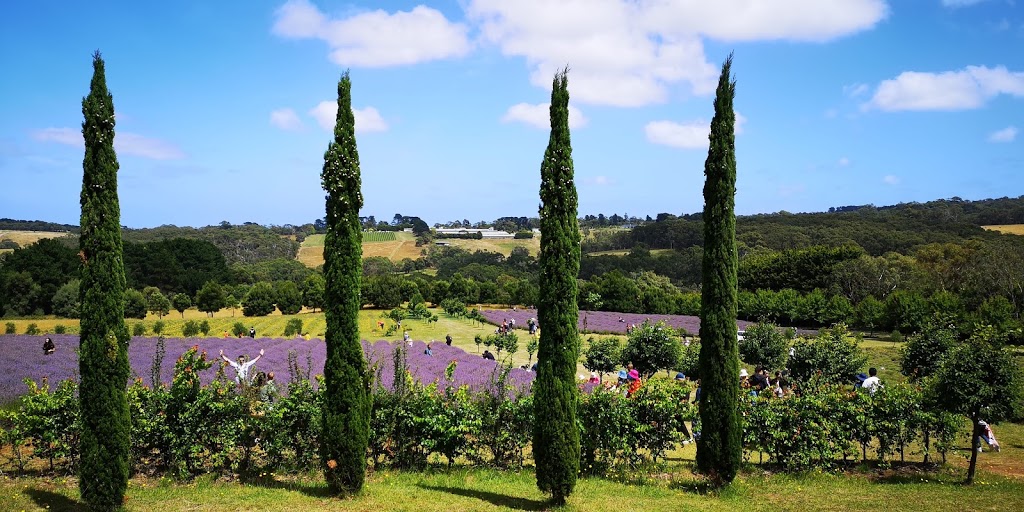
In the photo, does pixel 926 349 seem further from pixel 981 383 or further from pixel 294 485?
pixel 294 485

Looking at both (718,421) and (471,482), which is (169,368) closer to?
(471,482)

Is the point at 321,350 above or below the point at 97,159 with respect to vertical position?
below

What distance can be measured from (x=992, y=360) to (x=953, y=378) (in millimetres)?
823

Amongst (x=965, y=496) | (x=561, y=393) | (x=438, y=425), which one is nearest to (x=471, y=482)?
(x=438, y=425)

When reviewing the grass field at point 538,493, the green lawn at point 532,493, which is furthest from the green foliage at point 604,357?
the green lawn at point 532,493

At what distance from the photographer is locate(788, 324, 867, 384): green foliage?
72.0 ft

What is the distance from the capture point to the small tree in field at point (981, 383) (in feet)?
42.4

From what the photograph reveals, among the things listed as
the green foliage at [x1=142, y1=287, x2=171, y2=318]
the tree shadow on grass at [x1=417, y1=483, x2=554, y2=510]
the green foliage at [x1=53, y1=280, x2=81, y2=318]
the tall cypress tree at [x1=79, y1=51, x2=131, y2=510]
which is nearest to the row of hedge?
the tree shadow on grass at [x1=417, y1=483, x2=554, y2=510]

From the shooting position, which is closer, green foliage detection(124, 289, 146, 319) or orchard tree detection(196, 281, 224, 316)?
green foliage detection(124, 289, 146, 319)

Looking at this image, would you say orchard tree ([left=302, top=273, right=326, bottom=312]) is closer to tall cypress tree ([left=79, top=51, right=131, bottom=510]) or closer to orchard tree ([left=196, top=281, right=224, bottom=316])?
orchard tree ([left=196, top=281, right=224, bottom=316])

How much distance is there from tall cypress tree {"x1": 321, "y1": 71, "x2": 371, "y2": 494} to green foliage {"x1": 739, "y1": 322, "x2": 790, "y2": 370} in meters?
20.9

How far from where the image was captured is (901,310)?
51062mm

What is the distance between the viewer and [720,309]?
12391 millimetres

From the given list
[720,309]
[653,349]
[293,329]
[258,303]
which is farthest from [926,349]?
[258,303]
